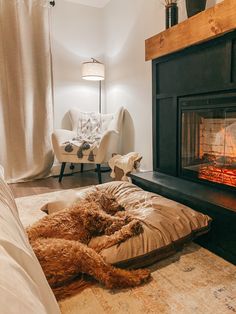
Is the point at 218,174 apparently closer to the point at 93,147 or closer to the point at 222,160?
the point at 222,160

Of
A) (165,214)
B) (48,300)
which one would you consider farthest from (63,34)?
(48,300)

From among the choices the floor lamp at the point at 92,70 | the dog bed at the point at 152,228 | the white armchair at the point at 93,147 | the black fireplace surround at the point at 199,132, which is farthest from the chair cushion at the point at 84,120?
the dog bed at the point at 152,228

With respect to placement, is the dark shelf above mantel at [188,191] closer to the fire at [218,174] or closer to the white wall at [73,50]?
the fire at [218,174]

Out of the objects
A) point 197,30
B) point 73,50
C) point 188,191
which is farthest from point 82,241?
point 73,50

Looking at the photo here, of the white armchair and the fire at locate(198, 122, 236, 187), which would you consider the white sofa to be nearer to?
the fire at locate(198, 122, 236, 187)

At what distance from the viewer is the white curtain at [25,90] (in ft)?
11.1

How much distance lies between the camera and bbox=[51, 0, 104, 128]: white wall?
3.76m

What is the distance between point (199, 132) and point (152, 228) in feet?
3.49

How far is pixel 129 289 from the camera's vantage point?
49.4 inches

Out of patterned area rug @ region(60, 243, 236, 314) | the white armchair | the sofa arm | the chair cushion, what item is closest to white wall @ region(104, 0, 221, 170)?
the white armchair

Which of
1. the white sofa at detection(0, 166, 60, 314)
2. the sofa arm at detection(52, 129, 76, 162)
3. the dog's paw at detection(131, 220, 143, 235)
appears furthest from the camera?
the sofa arm at detection(52, 129, 76, 162)

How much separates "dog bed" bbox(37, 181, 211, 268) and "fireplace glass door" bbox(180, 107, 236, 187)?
0.45 meters

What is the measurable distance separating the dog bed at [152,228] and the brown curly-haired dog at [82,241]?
0.15ft

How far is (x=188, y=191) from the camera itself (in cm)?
185
